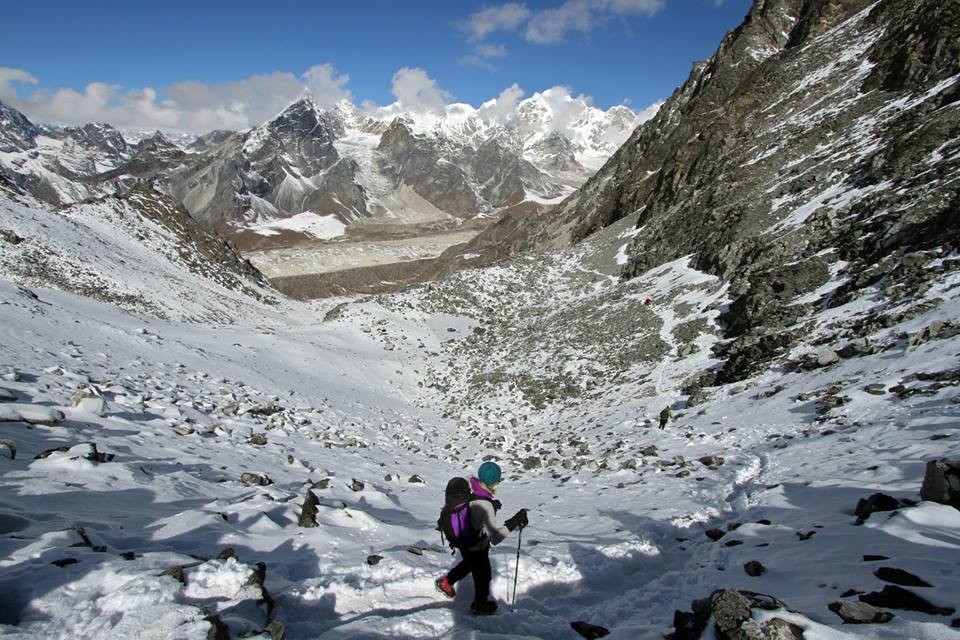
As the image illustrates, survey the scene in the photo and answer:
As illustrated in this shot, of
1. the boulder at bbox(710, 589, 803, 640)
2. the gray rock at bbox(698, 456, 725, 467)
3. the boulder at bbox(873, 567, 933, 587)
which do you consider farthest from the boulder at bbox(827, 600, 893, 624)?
the gray rock at bbox(698, 456, 725, 467)

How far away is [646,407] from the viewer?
16.0 m

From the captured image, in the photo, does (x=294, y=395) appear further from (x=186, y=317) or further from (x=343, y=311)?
(x=186, y=317)

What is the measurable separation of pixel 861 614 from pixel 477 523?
11.2 ft

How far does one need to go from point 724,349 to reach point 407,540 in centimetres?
1414

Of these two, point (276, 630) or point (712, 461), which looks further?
point (712, 461)

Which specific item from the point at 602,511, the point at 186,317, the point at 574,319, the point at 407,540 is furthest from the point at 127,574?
the point at 186,317

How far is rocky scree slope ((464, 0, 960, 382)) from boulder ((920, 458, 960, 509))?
30.2 feet

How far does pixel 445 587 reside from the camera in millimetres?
5793

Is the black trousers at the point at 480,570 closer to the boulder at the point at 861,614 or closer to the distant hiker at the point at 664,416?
the boulder at the point at 861,614

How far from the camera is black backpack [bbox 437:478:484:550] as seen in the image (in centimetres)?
550

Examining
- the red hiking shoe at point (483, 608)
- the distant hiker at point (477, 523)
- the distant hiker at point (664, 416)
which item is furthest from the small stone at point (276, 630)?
the distant hiker at point (664, 416)

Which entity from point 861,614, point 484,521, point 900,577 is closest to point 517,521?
point 484,521

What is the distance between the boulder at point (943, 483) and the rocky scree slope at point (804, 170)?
363 inches

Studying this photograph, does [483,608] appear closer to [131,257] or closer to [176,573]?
[176,573]
